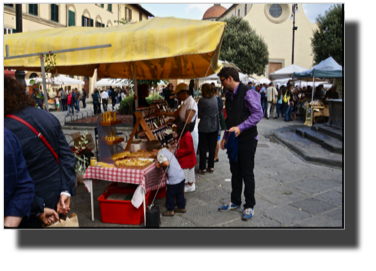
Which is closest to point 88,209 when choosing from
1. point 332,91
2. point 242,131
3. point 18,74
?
point 242,131

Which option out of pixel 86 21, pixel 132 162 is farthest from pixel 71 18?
pixel 132 162

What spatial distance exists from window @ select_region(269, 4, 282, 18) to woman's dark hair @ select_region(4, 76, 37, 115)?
4010 cm

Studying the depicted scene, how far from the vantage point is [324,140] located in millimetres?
8250

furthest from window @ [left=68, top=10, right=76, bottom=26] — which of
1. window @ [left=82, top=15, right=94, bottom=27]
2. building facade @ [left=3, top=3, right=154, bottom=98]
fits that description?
window @ [left=82, top=15, right=94, bottom=27]

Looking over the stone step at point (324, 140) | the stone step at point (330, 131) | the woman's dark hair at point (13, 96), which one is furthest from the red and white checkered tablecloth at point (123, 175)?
the stone step at point (330, 131)

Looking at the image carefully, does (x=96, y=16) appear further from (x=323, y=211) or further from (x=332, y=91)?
(x=323, y=211)

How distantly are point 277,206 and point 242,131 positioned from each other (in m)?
1.46

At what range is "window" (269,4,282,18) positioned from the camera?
122 feet

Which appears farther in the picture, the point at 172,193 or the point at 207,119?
the point at 207,119

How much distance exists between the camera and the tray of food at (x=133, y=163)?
368 centimetres

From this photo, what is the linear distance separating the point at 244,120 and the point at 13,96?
252 centimetres

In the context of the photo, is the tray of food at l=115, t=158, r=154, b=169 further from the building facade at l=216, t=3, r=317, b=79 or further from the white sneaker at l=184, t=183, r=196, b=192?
the building facade at l=216, t=3, r=317, b=79

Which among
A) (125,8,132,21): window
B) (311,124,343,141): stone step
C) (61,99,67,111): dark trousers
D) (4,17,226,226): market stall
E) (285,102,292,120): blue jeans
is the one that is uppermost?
(125,8,132,21): window

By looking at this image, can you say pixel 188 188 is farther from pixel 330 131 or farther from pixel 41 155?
pixel 330 131
